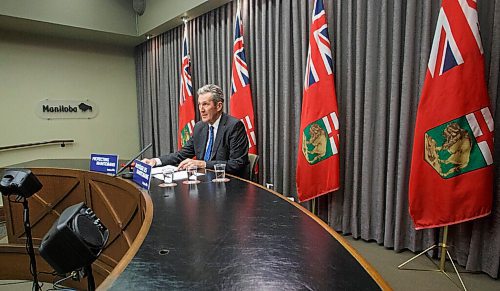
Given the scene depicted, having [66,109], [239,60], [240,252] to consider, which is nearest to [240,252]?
[240,252]

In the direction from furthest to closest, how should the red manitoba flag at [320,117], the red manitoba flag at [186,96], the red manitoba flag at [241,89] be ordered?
the red manitoba flag at [186,96] < the red manitoba flag at [241,89] < the red manitoba flag at [320,117]

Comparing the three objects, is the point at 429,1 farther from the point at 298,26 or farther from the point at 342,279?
the point at 342,279

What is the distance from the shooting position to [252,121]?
3.12 m

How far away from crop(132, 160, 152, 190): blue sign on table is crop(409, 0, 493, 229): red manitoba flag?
1615 mm

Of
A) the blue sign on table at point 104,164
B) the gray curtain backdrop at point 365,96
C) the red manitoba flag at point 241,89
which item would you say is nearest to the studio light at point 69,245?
the blue sign on table at point 104,164

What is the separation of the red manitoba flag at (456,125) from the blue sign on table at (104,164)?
6.25ft

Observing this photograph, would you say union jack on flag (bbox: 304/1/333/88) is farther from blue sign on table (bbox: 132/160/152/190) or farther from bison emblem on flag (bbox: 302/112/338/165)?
blue sign on table (bbox: 132/160/152/190)

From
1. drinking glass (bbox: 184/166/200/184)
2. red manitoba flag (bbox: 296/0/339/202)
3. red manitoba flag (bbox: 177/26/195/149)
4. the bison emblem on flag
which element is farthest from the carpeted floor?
red manitoba flag (bbox: 177/26/195/149)

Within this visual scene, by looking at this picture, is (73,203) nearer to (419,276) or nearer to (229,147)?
(229,147)

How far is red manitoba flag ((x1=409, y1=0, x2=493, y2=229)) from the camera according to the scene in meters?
1.67

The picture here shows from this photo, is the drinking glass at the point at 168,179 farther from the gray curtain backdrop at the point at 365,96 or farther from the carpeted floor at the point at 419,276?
the gray curtain backdrop at the point at 365,96

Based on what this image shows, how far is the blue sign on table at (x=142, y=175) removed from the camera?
4.89 feet

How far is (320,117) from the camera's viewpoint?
95.5 inches

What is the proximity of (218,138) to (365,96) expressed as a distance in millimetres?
1162
